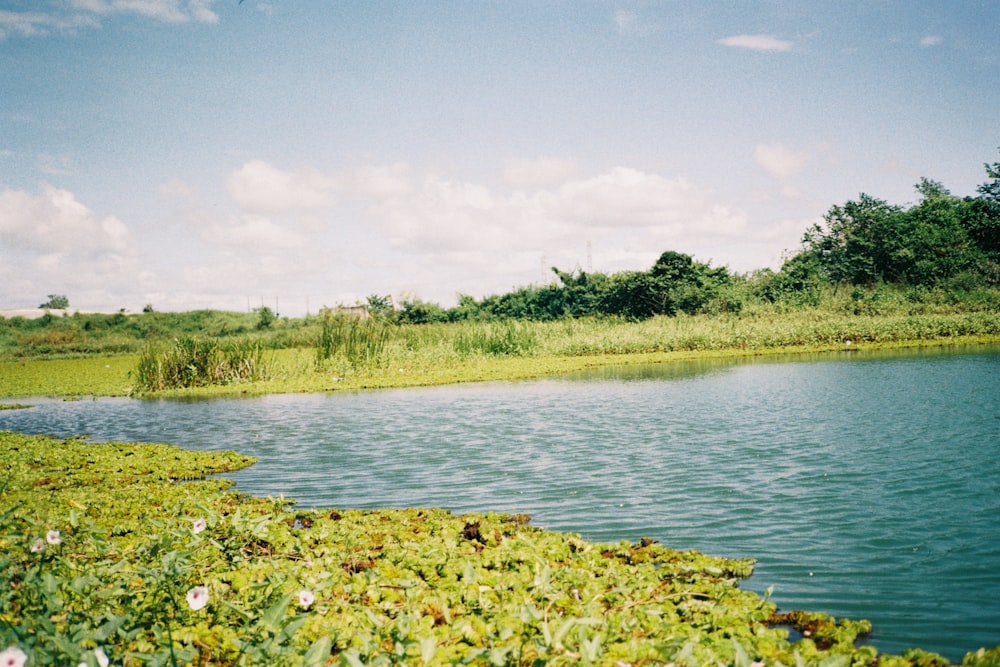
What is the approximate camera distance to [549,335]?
3033 centimetres

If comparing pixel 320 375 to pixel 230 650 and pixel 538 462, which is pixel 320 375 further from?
pixel 230 650

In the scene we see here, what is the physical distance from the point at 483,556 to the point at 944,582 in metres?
3.42

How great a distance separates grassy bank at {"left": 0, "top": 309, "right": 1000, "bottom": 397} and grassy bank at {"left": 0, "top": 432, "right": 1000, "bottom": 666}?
14759mm

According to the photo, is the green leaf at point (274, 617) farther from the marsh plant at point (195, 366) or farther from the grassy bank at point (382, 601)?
the marsh plant at point (195, 366)

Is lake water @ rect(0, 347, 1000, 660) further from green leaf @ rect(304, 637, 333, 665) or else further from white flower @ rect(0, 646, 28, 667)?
white flower @ rect(0, 646, 28, 667)

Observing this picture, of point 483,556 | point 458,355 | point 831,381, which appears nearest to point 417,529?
point 483,556

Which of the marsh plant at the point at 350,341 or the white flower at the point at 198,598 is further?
the marsh plant at the point at 350,341

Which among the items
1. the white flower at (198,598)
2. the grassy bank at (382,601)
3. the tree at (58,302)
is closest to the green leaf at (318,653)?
the grassy bank at (382,601)

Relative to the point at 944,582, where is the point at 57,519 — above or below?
above

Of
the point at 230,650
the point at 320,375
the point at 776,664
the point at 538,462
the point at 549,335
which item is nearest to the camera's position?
the point at 776,664

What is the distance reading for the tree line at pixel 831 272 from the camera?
34.7 m

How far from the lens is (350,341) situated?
24.0 meters

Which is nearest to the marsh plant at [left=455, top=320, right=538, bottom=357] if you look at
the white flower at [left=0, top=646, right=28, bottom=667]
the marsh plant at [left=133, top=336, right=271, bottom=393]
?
the marsh plant at [left=133, top=336, right=271, bottom=393]

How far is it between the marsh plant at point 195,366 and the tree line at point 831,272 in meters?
20.1
